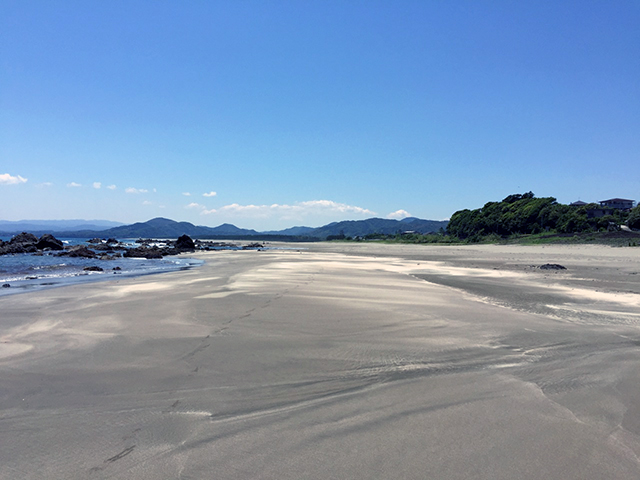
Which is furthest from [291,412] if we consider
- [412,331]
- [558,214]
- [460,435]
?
[558,214]

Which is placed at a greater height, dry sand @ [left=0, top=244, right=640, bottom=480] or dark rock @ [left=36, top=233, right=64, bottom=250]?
dark rock @ [left=36, top=233, right=64, bottom=250]

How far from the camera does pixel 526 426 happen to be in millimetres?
3240

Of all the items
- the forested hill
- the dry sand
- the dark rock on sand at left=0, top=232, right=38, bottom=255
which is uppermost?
the forested hill

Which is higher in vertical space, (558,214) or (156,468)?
(558,214)

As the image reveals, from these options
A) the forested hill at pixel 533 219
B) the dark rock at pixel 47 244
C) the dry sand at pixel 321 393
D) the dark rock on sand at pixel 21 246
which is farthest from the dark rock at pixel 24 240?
the forested hill at pixel 533 219

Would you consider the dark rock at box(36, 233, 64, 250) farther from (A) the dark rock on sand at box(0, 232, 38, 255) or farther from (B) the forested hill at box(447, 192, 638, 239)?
(B) the forested hill at box(447, 192, 638, 239)

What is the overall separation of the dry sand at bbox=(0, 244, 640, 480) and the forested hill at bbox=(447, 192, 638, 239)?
A: 59.5 meters

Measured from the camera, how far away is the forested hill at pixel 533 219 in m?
56.1

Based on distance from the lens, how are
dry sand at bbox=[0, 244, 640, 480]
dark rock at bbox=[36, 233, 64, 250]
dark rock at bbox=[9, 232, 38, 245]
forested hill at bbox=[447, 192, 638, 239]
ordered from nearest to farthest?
dry sand at bbox=[0, 244, 640, 480], dark rock at bbox=[36, 233, 64, 250], dark rock at bbox=[9, 232, 38, 245], forested hill at bbox=[447, 192, 638, 239]

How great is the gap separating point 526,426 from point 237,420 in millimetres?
2641

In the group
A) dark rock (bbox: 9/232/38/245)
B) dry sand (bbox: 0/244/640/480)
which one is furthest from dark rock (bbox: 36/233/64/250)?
→ dry sand (bbox: 0/244/640/480)

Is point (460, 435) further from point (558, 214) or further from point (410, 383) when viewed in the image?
point (558, 214)

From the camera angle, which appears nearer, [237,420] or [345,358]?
[237,420]

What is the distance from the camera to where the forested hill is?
184 ft
